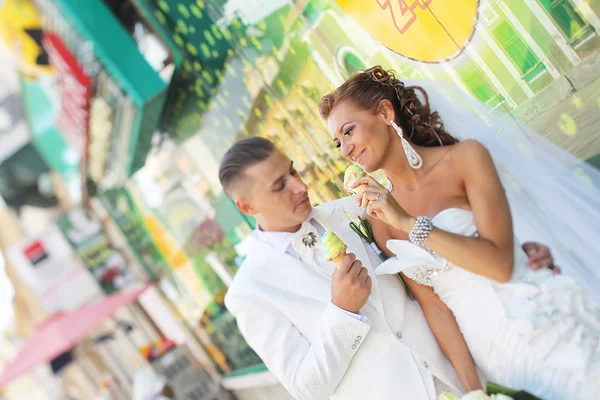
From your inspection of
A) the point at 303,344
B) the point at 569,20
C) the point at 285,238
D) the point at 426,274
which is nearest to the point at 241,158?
the point at 285,238

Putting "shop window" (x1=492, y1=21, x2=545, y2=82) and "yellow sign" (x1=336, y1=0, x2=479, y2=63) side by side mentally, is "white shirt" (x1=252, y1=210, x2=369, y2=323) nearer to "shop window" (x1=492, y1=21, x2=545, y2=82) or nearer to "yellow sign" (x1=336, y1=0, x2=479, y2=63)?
"yellow sign" (x1=336, y1=0, x2=479, y2=63)

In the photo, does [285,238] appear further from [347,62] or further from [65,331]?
[65,331]

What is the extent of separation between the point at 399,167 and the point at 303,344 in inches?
31.1

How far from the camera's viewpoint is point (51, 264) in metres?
8.47

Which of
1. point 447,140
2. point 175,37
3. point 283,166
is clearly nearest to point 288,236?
point 283,166

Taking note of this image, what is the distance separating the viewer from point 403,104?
73.4 inches

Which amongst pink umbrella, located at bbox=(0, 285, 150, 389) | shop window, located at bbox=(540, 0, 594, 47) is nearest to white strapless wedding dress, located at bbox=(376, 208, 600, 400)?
shop window, located at bbox=(540, 0, 594, 47)

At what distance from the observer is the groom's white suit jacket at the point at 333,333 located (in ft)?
6.30

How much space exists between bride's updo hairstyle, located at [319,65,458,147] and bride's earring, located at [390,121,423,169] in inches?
3.0

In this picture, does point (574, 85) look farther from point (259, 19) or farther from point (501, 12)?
point (259, 19)

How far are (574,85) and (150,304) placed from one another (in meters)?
6.93

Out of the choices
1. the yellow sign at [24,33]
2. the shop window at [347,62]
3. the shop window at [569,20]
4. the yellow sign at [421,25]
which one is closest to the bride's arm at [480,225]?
the shop window at [569,20]

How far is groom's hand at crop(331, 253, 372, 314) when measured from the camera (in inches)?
71.6

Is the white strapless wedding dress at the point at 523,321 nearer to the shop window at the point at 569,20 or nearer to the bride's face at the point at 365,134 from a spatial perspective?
the bride's face at the point at 365,134
